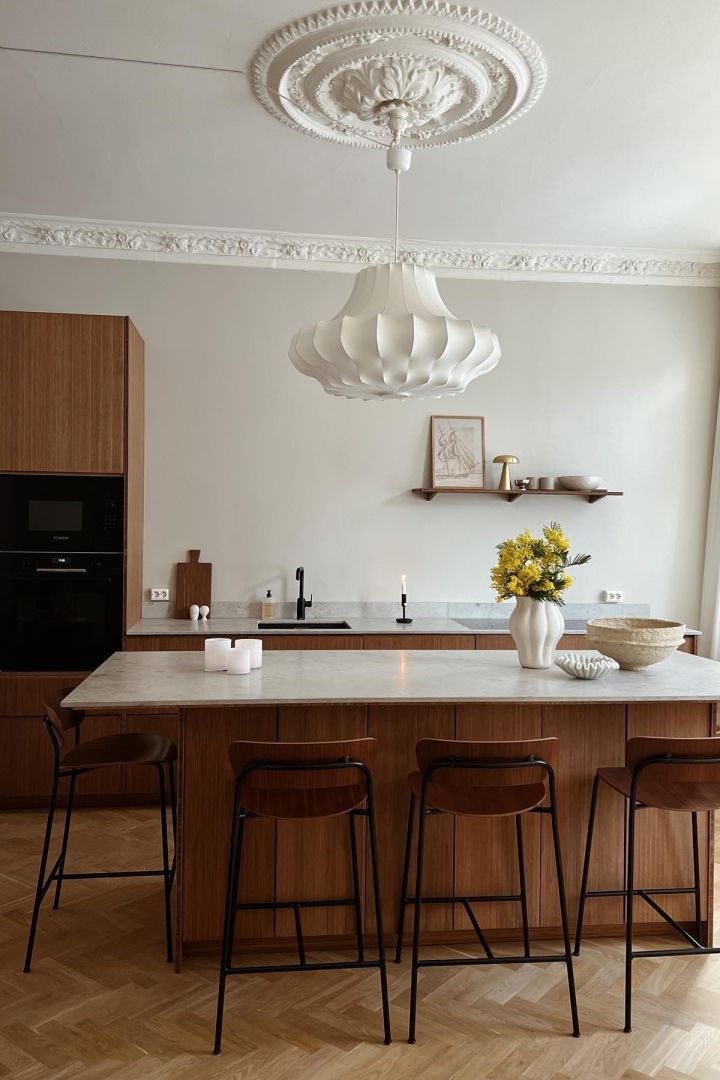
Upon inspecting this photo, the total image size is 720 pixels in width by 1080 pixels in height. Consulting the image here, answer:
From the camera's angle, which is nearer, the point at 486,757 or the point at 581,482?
the point at 486,757

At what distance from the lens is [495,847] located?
3092mm

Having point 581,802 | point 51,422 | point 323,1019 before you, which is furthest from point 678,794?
point 51,422

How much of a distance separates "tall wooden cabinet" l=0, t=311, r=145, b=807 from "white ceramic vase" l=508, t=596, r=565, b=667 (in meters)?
2.27

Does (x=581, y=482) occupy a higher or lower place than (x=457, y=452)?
lower

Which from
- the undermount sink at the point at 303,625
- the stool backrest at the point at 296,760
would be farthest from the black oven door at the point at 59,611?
the stool backrest at the point at 296,760

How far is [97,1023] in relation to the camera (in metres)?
2.61

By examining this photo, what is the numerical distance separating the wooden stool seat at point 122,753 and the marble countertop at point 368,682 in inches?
11.5

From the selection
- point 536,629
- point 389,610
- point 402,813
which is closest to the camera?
point 402,813

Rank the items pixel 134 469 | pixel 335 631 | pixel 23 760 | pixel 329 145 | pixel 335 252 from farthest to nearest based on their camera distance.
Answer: pixel 335 252
pixel 134 469
pixel 335 631
pixel 23 760
pixel 329 145

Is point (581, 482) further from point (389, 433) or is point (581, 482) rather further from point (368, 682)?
point (368, 682)

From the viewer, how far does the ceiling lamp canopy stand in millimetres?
2764

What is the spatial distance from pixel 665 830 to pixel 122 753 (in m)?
1.96

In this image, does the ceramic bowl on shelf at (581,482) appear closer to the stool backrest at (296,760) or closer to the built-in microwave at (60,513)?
the built-in microwave at (60,513)

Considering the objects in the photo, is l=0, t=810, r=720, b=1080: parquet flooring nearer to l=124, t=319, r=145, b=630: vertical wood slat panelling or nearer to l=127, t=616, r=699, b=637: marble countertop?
l=127, t=616, r=699, b=637: marble countertop
